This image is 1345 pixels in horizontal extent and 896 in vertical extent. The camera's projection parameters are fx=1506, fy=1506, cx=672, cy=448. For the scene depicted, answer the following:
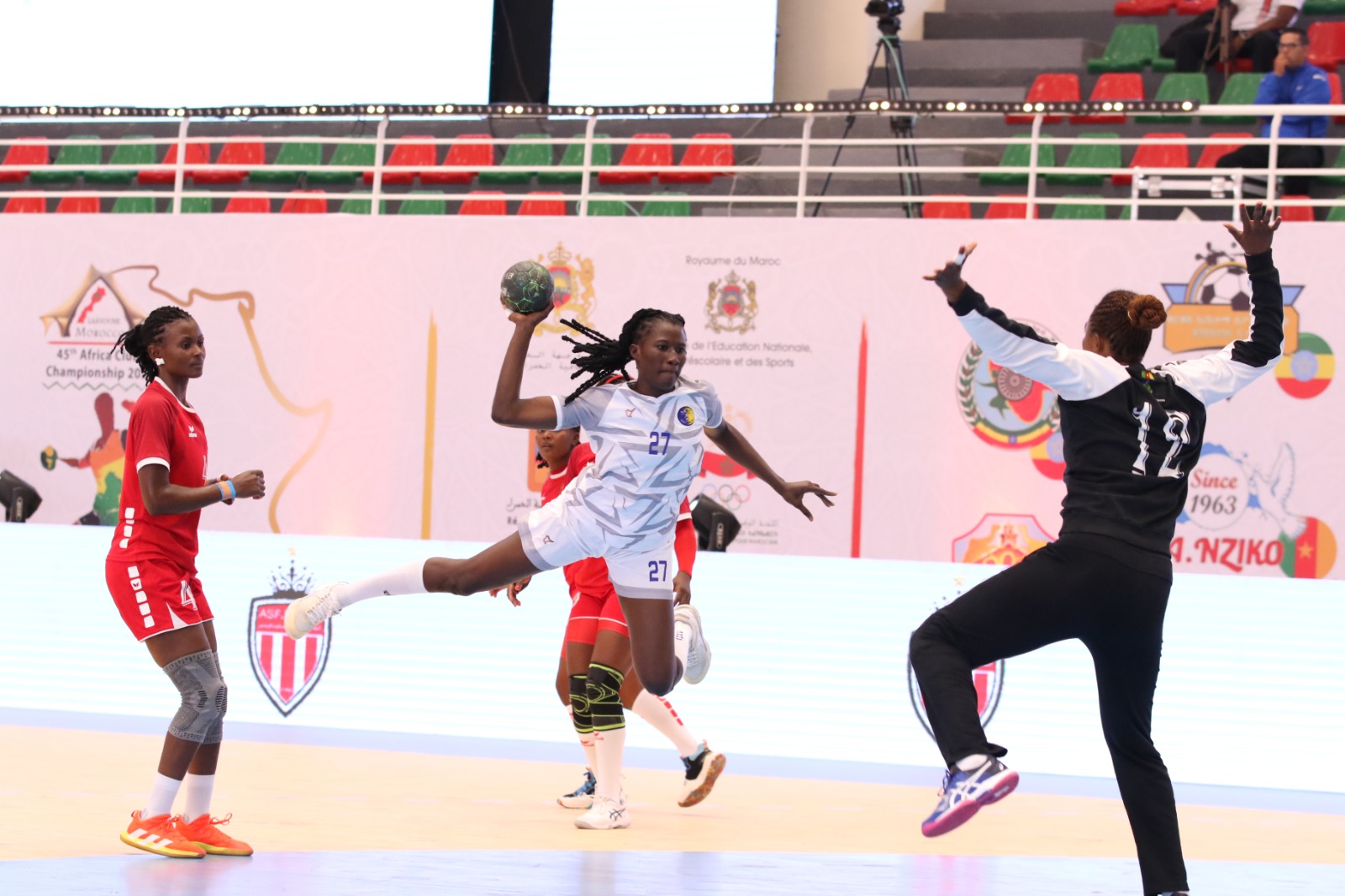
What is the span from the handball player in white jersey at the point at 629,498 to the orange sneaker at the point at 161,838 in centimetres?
86

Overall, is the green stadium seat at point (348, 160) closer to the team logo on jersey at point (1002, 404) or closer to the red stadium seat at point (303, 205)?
the red stadium seat at point (303, 205)

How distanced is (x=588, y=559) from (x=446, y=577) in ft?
5.21

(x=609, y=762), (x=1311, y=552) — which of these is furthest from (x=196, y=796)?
(x=1311, y=552)

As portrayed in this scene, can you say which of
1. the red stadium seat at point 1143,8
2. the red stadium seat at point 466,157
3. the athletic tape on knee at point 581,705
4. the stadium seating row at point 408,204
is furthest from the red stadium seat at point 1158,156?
the athletic tape on knee at point 581,705

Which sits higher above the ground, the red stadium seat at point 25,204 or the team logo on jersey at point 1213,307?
the red stadium seat at point 25,204

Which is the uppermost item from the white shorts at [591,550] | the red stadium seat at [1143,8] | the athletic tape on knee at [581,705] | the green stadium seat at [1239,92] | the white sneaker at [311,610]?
the red stadium seat at [1143,8]

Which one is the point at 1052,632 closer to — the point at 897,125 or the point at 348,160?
the point at 897,125

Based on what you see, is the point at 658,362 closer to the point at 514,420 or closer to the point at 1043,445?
the point at 514,420

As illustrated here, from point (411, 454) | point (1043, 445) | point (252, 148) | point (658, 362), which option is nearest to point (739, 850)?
point (658, 362)

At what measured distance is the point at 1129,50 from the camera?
15797mm

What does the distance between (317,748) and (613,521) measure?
4021 mm

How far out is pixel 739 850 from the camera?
19.6ft

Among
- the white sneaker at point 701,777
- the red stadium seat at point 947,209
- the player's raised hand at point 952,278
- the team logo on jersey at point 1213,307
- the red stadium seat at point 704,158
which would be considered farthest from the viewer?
the red stadium seat at point 704,158

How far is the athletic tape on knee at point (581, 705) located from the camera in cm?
679
